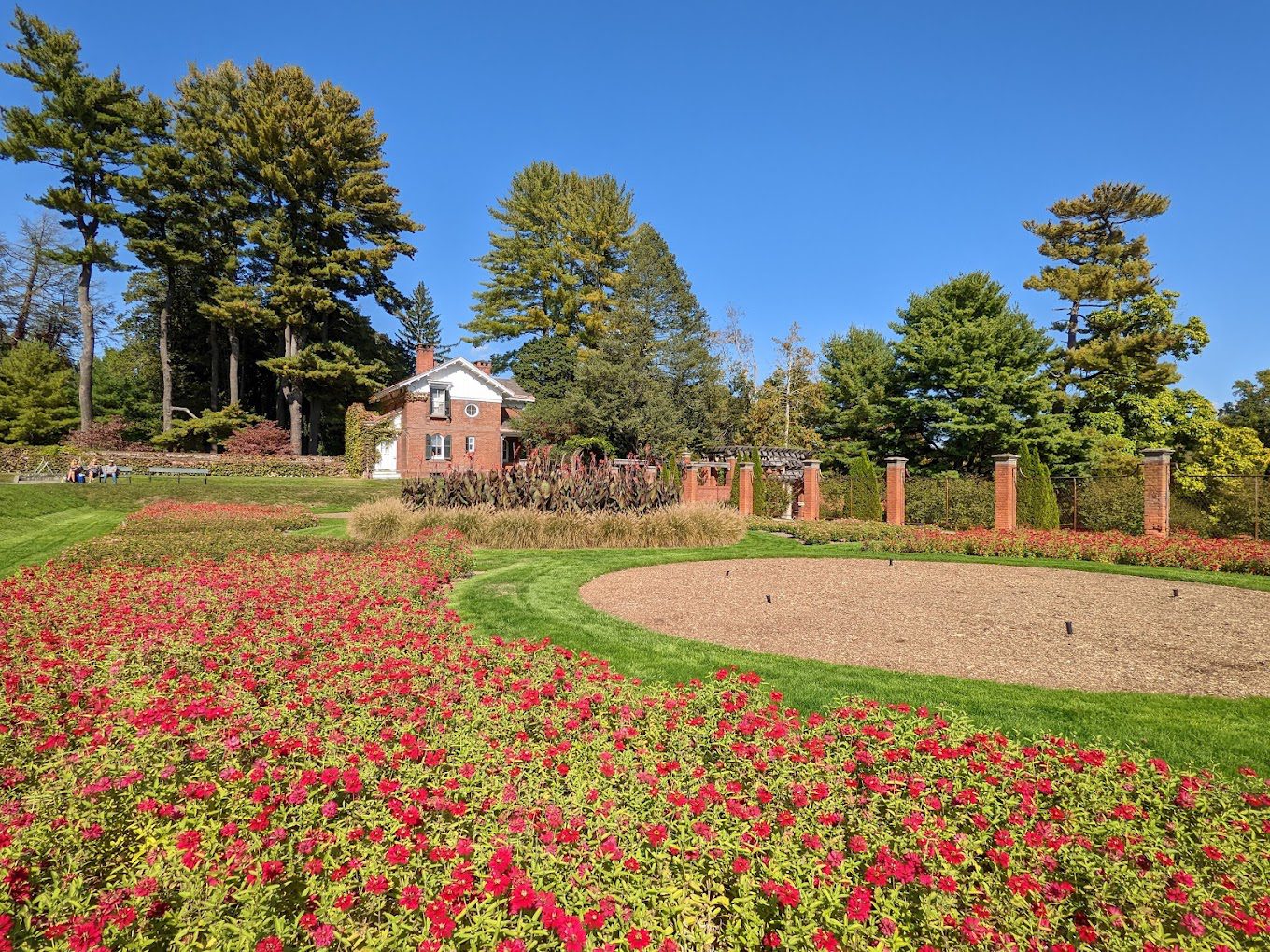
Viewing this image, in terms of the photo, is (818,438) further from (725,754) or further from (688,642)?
(725,754)

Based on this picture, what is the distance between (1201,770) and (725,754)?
2.27 m

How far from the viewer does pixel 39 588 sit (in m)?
6.39

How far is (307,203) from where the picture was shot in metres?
36.9

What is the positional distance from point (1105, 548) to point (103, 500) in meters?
26.5

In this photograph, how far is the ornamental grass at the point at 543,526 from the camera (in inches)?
476

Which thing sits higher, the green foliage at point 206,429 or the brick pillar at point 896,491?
the green foliage at point 206,429

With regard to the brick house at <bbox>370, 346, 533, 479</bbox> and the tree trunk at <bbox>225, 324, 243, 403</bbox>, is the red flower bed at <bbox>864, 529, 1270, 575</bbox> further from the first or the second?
the tree trunk at <bbox>225, 324, 243, 403</bbox>

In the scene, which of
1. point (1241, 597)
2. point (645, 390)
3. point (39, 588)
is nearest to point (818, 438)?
point (645, 390)

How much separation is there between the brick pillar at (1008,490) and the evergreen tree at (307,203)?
33.0 metres

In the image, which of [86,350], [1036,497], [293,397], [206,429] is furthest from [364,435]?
[1036,497]

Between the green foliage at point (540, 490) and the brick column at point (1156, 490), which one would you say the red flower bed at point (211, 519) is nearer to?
the green foliage at point (540, 490)

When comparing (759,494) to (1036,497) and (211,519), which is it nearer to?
(1036,497)

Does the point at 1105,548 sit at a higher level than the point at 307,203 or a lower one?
lower

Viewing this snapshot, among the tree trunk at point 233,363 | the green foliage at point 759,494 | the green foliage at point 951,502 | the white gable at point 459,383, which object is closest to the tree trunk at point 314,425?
the tree trunk at point 233,363
